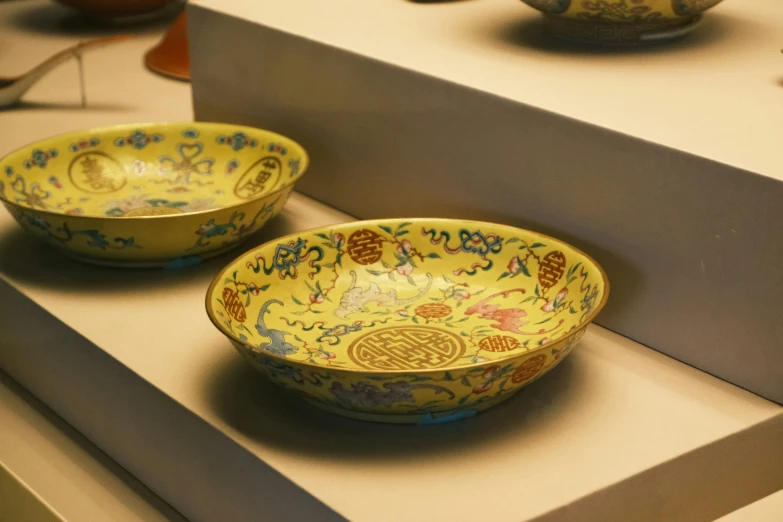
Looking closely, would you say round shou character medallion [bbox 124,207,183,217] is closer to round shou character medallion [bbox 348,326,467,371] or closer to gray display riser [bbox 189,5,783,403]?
gray display riser [bbox 189,5,783,403]

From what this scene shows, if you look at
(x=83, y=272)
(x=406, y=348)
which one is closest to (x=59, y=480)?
(x=83, y=272)

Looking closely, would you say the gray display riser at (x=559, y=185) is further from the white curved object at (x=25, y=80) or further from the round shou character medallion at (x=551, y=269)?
the white curved object at (x=25, y=80)

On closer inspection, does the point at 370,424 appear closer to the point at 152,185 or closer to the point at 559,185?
the point at 559,185

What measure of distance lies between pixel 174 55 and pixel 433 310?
2.55 feet

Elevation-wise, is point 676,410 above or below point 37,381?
above

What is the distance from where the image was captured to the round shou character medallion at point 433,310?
806 mm

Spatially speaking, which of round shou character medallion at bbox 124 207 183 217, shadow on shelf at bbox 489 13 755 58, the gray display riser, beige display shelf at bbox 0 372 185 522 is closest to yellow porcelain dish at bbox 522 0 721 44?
shadow on shelf at bbox 489 13 755 58

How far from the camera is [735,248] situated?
72 cm

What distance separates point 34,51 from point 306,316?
35.7 inches

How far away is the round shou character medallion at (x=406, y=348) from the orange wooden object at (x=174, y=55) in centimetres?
75

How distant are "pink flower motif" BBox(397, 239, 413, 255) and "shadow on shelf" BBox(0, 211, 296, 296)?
17 cm

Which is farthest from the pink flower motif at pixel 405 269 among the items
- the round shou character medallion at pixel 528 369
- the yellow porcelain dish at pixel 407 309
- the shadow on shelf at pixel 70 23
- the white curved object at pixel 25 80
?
the shadow on shelf at pixel 70 23

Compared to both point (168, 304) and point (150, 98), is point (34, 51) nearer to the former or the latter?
point (150, 98)

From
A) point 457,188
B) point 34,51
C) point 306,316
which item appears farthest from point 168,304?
point 34,51
